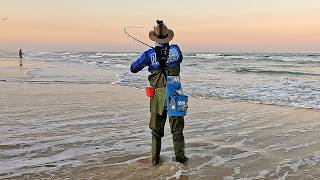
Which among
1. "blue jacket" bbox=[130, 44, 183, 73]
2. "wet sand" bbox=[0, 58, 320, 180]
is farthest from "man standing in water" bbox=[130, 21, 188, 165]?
"wet sand" bbox=[0, 58, 320, 180]

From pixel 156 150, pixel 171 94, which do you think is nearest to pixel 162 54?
pixel 171 94

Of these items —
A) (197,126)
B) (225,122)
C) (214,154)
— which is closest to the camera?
(214,154)

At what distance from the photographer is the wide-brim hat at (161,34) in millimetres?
5211

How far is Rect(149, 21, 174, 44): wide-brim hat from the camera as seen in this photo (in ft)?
17.1

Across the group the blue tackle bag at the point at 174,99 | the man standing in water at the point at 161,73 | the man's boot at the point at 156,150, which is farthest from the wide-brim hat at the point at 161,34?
the man's boot at the point at 156,150

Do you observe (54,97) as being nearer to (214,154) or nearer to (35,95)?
(35,95)

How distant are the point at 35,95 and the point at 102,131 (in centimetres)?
601

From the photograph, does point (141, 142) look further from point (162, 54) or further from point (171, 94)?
point (162, 54)

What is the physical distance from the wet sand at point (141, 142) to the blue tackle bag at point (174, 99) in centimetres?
69

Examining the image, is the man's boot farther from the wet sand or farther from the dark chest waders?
the dark chest waders

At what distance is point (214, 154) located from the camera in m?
5.95

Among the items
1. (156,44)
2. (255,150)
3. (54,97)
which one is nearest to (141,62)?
(156,44)

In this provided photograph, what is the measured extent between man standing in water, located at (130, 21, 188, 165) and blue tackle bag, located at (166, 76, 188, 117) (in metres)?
0.05

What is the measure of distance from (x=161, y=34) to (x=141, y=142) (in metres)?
2.10
